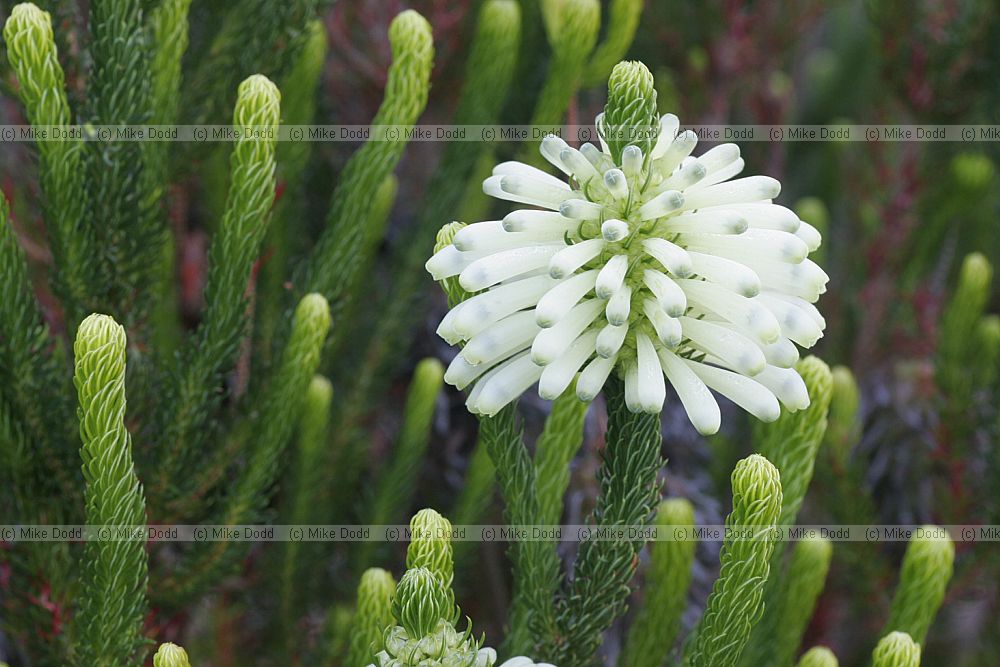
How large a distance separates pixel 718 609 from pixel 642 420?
0.84ft

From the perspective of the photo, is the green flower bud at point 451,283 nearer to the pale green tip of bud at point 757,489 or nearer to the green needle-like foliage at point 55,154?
the pale green tip of bud at point 757,489

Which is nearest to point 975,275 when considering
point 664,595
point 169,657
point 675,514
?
point 675,514

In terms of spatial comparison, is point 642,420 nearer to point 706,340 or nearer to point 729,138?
point 706,340

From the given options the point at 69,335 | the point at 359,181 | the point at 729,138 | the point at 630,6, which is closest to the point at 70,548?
the point at 69,335

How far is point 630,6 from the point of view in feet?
6.77

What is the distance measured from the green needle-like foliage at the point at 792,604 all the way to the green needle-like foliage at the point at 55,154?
125 centimetres

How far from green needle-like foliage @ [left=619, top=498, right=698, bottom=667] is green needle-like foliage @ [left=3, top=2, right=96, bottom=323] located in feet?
3.36

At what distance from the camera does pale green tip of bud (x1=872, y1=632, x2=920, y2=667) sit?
4.42 feet

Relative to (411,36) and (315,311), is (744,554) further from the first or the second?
(411,36)

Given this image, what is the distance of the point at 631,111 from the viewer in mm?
1172

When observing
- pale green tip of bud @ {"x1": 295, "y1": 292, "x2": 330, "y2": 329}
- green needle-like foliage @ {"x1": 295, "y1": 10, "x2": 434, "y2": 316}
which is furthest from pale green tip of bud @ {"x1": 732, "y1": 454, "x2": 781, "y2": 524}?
green needle-like foliage @ {"x1": 295, "y1": 10, "x2": 434, "y2": 316}

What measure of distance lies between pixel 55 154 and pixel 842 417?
1604 millimetres

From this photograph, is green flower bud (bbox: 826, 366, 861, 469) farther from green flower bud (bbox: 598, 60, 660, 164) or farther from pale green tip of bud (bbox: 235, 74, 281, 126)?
pale green tip of bud (bbox: 235, 74, 281, 126)

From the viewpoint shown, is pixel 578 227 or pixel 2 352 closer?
pixel 578 227
